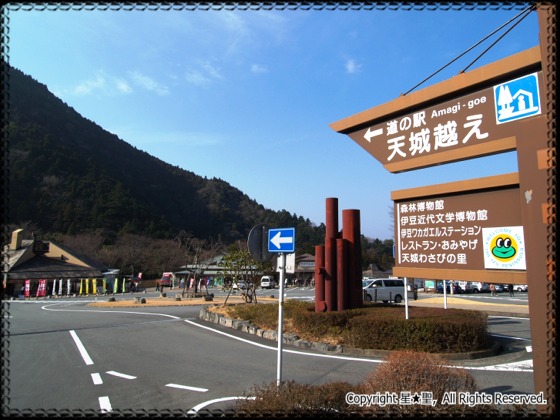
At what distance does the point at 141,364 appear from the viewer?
7594 mm

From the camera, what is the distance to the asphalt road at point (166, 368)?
5262 millimetres

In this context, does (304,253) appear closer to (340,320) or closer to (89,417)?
(340,320)

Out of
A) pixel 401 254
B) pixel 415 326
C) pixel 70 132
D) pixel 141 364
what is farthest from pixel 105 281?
pixel 70 132

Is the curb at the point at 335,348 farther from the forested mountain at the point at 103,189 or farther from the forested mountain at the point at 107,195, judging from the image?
the forested mountain at the point at 103,189

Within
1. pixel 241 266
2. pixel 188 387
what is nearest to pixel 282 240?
pixel 188 387

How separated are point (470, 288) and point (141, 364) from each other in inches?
1520

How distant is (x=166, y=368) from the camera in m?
7.19

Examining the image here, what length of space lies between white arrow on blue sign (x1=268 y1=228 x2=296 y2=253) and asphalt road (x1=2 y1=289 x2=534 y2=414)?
6.64 ft

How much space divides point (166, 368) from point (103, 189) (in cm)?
7289

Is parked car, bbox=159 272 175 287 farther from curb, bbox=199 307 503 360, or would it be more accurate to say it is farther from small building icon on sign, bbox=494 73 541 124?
small building icon on sign, bbox=494 73 541 124

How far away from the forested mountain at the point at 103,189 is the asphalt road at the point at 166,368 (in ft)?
139

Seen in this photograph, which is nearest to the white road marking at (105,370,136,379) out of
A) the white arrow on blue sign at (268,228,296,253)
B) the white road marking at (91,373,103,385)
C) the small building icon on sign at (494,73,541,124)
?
the white road marking at (91,373,103,385)

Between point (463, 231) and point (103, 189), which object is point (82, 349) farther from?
point (103, 189)

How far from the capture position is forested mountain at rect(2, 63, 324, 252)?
61.4 metres
